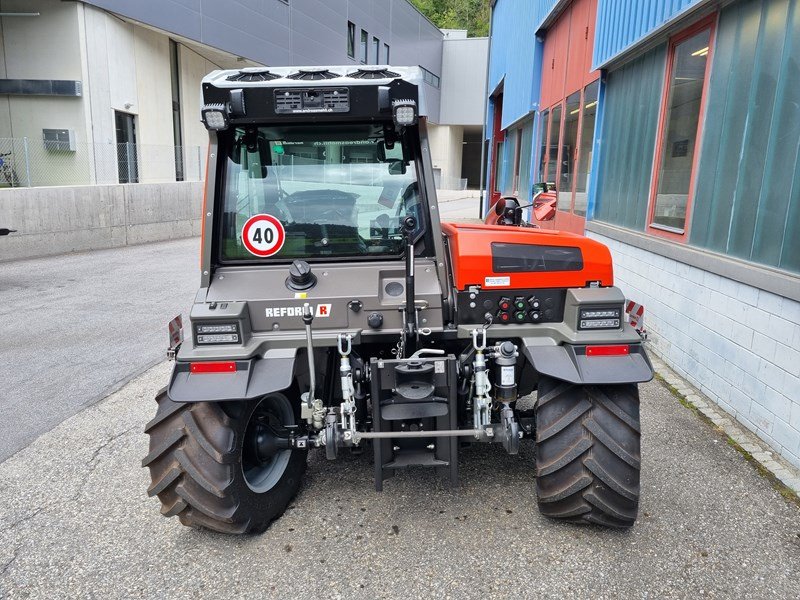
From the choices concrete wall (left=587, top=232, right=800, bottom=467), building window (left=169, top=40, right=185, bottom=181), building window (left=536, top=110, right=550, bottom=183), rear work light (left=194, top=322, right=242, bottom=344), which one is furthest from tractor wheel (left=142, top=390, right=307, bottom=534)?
building window (left=169, top=40, right=185, bottom=181)

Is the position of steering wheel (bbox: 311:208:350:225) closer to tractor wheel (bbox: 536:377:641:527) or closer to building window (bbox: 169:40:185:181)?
tractor wheel (bbox: 536:377:641:527)

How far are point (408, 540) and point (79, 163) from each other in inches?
652

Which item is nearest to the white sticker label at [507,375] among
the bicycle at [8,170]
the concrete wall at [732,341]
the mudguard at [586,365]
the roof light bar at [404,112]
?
the mudguard at [586,365]

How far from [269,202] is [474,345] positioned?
143cm

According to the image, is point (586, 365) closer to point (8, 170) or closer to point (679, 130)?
point (679, 130)

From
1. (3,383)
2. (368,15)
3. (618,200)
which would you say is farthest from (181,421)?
(368,15)

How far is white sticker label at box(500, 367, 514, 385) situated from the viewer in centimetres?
316

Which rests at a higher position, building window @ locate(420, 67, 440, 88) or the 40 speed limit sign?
building window @ locate(420, 67, 440, 88)

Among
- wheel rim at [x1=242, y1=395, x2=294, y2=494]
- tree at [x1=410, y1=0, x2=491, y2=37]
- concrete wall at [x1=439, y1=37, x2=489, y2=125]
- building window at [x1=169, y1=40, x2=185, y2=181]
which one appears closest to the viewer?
wheel rim at [x1=242, y1=395, x2=294, y2=494]

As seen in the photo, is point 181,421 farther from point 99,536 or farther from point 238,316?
point 99,536

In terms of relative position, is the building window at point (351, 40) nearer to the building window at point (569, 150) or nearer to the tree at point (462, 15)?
the building window at point (569, 150)

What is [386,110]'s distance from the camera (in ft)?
10.6

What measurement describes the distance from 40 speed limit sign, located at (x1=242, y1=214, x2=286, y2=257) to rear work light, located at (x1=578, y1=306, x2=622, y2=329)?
1.72 metres

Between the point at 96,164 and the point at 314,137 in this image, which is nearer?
the point at 314,137
